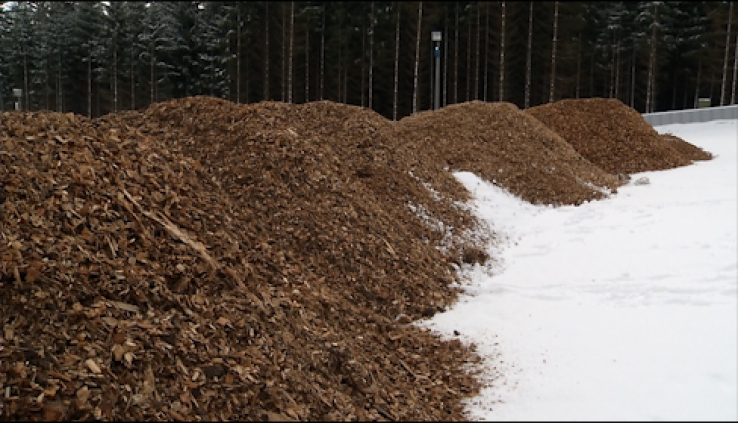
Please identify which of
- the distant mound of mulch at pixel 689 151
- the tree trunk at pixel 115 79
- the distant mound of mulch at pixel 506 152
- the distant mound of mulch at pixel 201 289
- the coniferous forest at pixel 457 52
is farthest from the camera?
the coniferous forest at pixel 457 52

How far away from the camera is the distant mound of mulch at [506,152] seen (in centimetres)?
904

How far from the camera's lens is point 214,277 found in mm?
3404

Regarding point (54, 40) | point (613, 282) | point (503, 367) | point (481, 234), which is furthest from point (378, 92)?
point (503, 367)

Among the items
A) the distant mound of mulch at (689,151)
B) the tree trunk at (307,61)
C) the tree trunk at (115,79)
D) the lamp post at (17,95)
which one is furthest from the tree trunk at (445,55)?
the lamp post at (17,95)

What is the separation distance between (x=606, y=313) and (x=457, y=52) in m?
22.8

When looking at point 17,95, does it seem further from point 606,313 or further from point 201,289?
point 606,313

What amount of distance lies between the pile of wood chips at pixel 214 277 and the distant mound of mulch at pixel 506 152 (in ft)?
9.31

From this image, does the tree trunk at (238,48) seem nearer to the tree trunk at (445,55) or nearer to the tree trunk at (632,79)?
the tree trunk at (445,55)

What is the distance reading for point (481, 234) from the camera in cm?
684

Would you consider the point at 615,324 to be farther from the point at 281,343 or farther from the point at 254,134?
the point at 254,134

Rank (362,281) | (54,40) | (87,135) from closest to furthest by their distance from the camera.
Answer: (87,135) < (362,281) < (54,40)

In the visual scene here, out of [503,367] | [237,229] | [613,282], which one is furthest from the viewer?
[613,282]

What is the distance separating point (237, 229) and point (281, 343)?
4.43 ft

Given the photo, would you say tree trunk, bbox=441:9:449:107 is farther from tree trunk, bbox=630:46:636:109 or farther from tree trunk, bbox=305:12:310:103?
tree trunk, bbox=630:46:636:109
